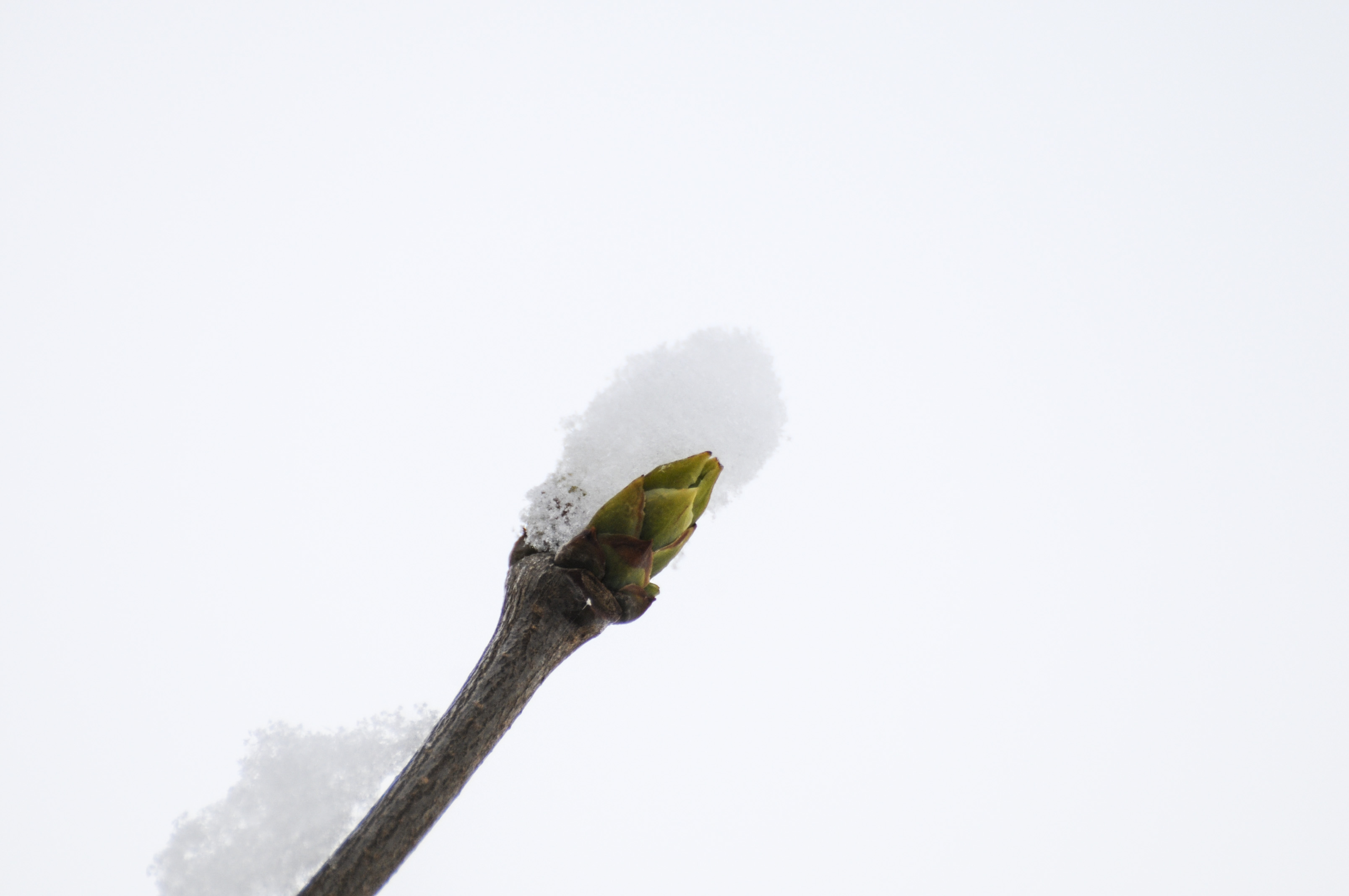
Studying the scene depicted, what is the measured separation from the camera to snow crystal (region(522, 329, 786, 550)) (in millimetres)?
897

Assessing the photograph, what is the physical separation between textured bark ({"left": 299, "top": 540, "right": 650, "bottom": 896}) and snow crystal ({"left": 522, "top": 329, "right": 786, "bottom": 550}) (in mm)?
76

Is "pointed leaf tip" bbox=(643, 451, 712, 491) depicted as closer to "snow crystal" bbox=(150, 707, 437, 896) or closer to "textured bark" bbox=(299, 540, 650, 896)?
"textured bark" bbox=(299, 540, 650, 896)

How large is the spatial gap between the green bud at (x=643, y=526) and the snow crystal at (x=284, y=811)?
0.31 m

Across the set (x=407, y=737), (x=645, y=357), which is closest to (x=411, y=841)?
(x=407, y=737)

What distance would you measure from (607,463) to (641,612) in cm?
19

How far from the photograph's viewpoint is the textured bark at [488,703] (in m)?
0.62

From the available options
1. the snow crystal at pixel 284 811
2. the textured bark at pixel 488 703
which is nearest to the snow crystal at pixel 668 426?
the textured bark at pixel 488 703

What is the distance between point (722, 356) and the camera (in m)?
1.02

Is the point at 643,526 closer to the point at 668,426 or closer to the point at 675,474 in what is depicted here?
the point at 675,474

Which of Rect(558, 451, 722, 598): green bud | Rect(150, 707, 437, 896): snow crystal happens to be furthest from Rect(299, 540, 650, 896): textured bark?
Rect(150, 707, 437, 896): snow crystal

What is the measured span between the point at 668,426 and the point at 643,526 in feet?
0.64

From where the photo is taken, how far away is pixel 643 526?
778 mm

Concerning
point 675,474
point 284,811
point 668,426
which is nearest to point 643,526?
point 675,474

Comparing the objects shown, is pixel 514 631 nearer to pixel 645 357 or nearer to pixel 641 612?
pixel 641 612
